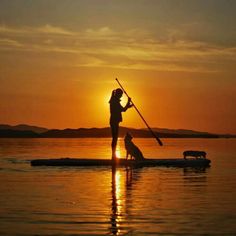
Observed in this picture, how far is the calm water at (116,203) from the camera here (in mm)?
11000

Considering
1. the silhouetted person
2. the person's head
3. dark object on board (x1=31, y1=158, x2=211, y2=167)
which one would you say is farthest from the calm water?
the person's head

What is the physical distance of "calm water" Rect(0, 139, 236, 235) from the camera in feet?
36.1

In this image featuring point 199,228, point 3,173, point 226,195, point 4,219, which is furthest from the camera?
point 3,173

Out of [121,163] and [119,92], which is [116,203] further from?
[121,163]

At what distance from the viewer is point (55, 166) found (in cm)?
2806

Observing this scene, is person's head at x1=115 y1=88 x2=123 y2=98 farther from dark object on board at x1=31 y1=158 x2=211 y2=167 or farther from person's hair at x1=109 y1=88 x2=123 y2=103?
dark object on board at x1=31 y1=158 x2=211 y2=167

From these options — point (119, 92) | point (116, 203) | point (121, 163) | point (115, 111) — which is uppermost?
point (119, 92)

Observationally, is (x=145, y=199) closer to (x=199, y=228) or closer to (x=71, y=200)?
(x=71, y=200)

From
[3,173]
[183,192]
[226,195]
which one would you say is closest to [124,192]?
[183,192]

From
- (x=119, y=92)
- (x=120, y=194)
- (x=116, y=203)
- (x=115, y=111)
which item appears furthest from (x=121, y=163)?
(x=116, y=203)

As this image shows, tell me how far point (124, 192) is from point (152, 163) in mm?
11364

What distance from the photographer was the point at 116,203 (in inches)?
566

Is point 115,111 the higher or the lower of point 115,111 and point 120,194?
the higher

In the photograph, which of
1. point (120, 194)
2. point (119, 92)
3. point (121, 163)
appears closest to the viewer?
point (120, 194)
